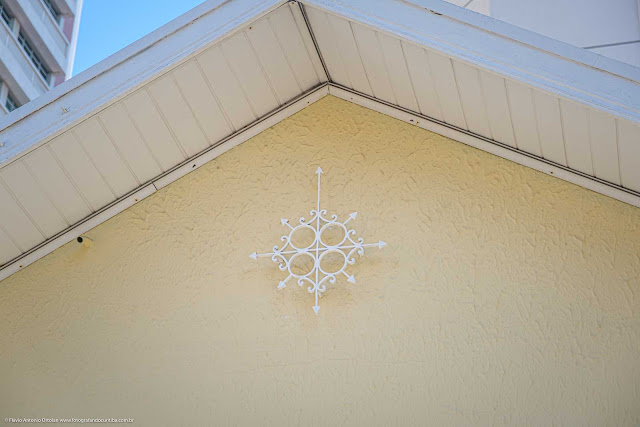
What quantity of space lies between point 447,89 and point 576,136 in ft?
2.03

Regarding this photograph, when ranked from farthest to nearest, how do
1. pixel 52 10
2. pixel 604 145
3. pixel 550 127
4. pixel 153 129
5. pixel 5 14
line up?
1. pixel 52 10
2. pixel 5 14
3. pixel 153 129
4. pixel 550 127
5. pixel 604 145

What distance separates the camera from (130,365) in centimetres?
388

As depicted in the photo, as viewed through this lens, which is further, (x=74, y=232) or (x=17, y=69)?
(x=17, y=69)

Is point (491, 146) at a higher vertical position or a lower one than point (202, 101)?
lower

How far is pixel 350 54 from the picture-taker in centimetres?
396

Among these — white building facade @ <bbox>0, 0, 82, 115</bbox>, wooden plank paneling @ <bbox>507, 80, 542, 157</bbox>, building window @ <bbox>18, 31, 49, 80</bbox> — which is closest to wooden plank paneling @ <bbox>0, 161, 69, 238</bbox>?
wooden plank paneling @ <bbox>507, 80, 542, 157</bbox>

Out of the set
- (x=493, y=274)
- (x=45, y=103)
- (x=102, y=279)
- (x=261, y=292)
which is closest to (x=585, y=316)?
(x=493, y=274)

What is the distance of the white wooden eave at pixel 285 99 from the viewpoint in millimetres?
3332

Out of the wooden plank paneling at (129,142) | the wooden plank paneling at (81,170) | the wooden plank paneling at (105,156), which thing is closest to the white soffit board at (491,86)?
the wooden plank paneling at (129,142)

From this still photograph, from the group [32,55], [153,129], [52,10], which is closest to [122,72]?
[153,129]

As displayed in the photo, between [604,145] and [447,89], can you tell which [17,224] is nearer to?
[447,89]

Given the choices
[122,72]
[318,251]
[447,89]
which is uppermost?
[122,72]

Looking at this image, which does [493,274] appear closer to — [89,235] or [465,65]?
[465,65]

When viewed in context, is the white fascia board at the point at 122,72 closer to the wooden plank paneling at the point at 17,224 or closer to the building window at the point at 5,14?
the wooden plank paneling at the point at 17,224
